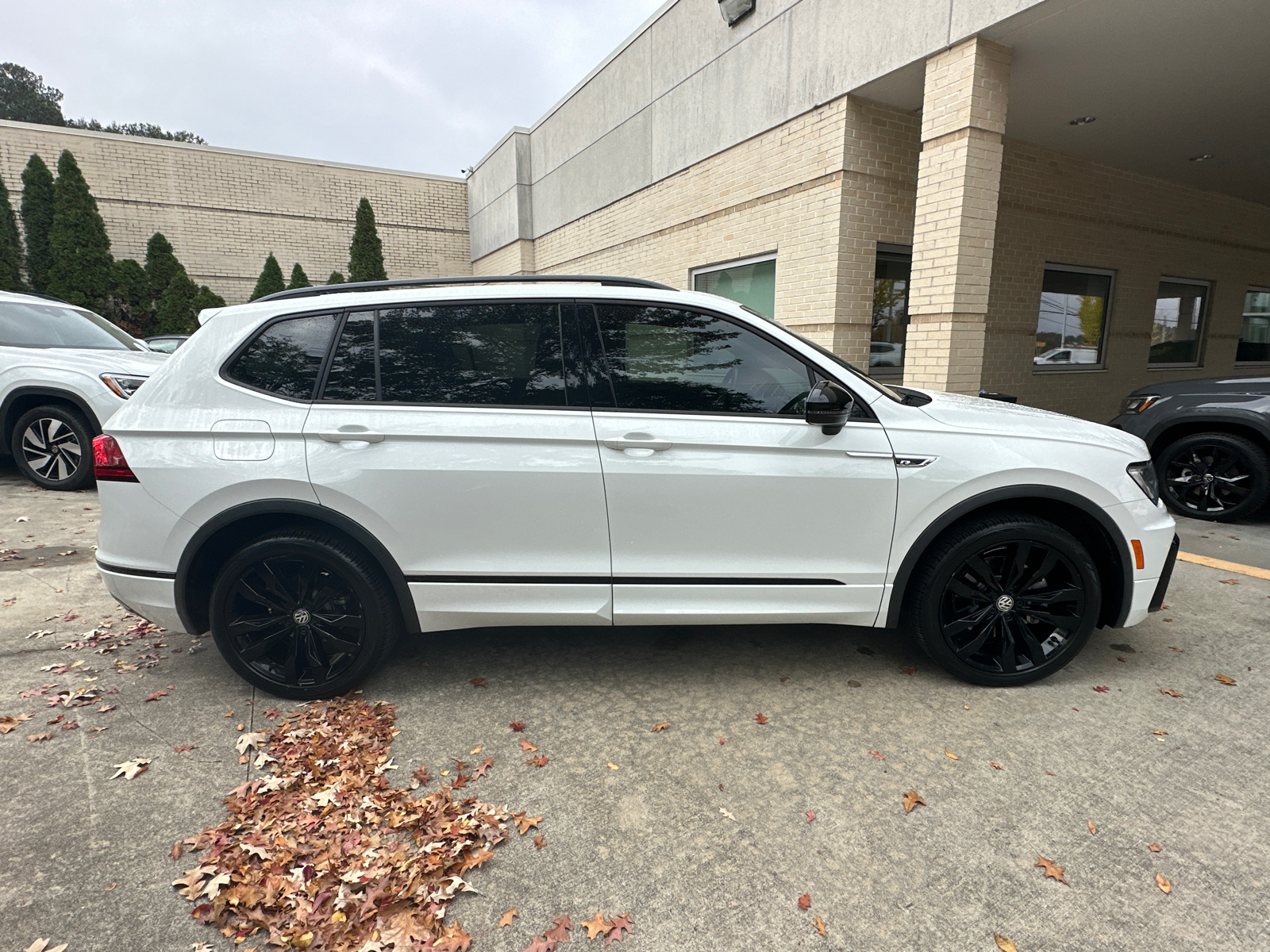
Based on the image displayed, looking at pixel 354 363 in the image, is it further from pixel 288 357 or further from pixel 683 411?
pixel 683 411

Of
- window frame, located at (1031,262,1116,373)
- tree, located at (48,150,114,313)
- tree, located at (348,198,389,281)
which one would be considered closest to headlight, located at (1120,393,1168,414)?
window frame, located at (1031,262,1116,373)

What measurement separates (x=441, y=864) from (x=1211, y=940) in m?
2.14

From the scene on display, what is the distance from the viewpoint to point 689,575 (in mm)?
2879

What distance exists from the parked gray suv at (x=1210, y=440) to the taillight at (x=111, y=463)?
733 centimetres

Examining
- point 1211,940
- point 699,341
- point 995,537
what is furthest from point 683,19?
point 1211,940

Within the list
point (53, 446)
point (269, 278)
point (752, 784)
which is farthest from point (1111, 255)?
point (269, 278)

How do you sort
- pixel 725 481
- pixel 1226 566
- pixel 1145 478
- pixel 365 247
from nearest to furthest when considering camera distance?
1. pixel 725 481
2. pixel 1145 478
3. pixel 1226 566
4. pixel 365 247

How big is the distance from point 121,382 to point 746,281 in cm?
744

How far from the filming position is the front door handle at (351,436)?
276cm

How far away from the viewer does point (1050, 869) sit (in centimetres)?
202

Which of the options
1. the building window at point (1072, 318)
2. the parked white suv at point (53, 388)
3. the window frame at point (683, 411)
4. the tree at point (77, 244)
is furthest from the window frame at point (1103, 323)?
the tree at point (77, 244)

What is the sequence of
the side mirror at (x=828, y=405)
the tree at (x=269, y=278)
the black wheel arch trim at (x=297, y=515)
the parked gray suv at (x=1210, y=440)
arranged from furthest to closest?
the tree at (x=269, y=278) → the parked gray suv at (x=1210, y=440) → the black wheel arch trim at (x=297, y=515) → the side mirror at (x=828, y=405)

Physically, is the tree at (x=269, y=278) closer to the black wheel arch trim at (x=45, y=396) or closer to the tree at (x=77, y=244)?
the tree at (x=77, y=244)

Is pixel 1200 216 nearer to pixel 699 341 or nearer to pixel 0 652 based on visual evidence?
pixel 699 341
